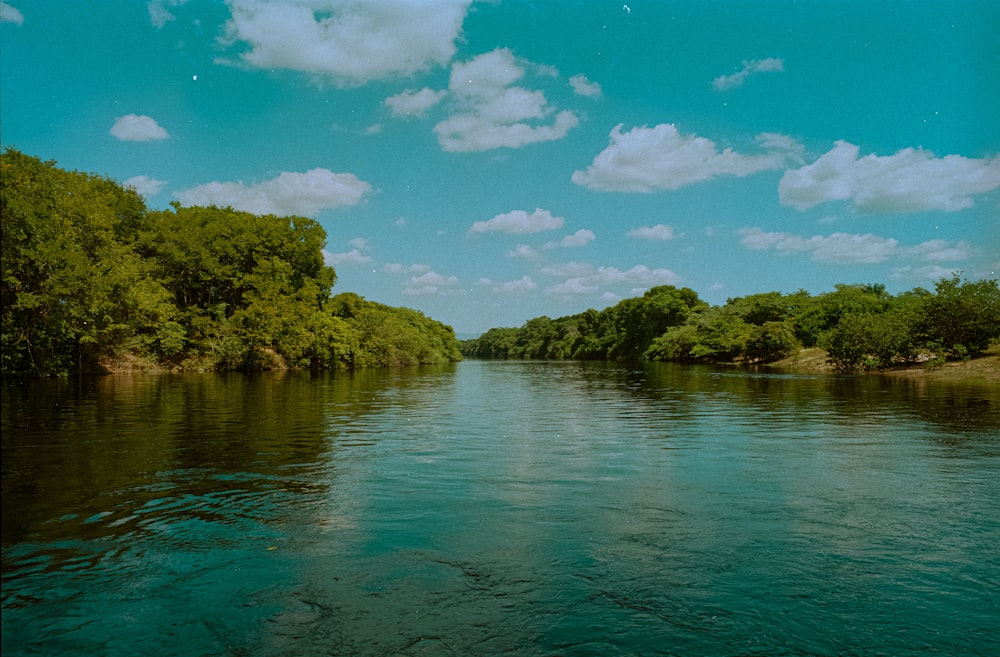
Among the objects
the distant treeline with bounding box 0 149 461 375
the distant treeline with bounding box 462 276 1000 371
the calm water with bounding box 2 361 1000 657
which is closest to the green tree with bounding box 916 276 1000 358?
the distant treeline with bounding box 462 276 1000 371

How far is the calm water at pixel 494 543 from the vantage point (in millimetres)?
6828

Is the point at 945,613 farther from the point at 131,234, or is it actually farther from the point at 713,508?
the point at 131,234

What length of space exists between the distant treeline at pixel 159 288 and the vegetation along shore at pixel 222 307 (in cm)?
15

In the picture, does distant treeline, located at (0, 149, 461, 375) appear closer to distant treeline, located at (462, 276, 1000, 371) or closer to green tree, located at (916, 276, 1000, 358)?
distant treeline, located at (462, 276, 1000, 371)

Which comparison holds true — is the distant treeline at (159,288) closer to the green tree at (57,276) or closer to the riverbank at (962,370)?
the green tree at (57,276)

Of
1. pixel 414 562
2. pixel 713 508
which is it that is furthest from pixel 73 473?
pixel 713 508

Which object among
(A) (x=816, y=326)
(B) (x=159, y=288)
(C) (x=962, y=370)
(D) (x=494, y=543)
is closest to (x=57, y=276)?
(B) (x=159, y=288)

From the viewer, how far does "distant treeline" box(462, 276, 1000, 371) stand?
60.2m

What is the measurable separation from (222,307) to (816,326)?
277 feet

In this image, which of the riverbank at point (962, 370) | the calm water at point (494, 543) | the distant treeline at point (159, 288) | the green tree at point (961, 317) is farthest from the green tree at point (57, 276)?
the green tree at point (961, 317)

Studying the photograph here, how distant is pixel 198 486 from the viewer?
43.9ft

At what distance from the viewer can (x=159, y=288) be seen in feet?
200

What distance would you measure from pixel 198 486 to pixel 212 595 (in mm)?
6338

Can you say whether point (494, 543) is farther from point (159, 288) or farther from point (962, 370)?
point (962, 370)
